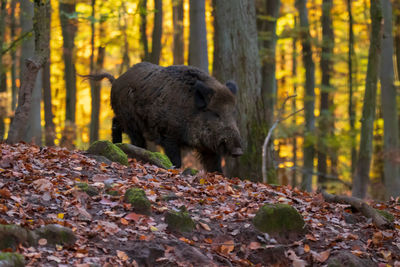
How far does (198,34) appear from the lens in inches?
524

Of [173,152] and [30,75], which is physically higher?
[30,75]

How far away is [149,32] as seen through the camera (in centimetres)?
3177

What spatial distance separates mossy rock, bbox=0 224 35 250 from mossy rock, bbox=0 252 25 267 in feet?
1.46

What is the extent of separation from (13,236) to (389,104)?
1460 cm

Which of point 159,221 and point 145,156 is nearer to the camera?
point 159,221

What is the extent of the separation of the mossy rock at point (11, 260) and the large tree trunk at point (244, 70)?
7.30 m

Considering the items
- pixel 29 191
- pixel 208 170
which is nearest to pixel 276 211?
pixel 29 191

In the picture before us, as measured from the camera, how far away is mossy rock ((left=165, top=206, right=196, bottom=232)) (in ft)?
20.4

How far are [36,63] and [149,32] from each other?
2294 centimetres

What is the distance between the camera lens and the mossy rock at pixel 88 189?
6594 mm

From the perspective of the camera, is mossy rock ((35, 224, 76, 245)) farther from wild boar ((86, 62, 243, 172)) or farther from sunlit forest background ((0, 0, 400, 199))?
sunlit forest background ((0, 0, 400, 199))

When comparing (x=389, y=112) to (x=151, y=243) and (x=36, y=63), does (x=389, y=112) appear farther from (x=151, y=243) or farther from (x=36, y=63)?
(x=151, y=243)

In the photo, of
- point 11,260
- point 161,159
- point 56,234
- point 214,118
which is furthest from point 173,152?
point 11,260

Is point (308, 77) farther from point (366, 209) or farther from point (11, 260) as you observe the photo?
point (11, 260)
